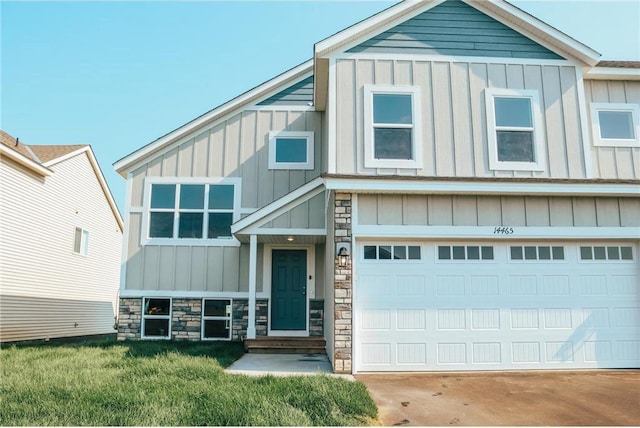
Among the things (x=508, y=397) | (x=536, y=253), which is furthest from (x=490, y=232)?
(x=508, y=397)

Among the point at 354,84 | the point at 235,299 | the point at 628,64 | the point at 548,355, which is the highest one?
the point at 628,64

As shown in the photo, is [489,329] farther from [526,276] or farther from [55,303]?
[55,303]

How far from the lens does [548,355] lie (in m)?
8.02

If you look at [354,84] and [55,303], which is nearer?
[354,84]

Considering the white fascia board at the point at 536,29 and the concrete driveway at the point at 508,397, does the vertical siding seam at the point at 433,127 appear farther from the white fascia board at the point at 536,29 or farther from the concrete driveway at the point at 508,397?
the concrete driveway at the point at 508,397

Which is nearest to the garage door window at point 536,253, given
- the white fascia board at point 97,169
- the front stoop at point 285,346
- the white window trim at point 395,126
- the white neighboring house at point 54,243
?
the white window trim at point 395,126

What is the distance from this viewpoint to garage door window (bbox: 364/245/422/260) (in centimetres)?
812

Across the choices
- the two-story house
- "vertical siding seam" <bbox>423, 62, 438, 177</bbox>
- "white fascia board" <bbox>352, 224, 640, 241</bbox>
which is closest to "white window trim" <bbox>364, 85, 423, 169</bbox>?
the two-story house

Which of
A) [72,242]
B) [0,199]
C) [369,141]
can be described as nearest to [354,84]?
[369,141]

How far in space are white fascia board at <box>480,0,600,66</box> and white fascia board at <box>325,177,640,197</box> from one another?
8.02 feet

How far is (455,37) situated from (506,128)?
197 centimetres

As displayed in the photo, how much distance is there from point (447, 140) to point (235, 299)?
642cm

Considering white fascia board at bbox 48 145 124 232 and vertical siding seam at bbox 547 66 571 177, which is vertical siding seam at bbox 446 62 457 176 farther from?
white fascia board at bbox 48 145 124 232

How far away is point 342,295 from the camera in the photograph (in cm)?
771
